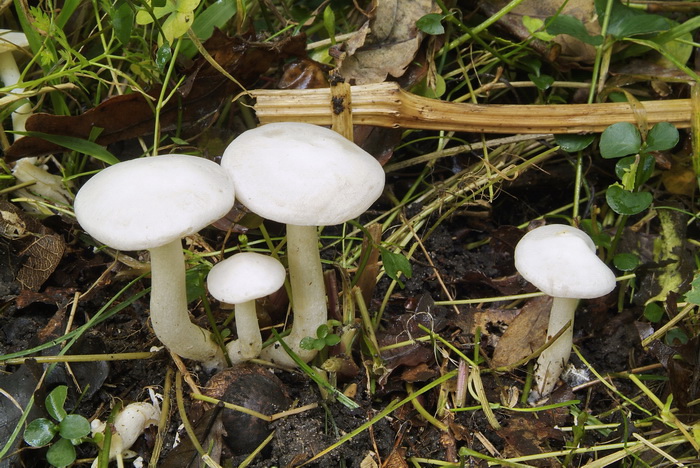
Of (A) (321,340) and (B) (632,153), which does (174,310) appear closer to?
(A) (321,340)

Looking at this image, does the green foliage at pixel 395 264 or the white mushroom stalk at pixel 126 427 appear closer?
the white mushroom stalk at pixel 126 427

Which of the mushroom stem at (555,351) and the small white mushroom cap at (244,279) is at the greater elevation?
the small white mushroom cap at (244,279)

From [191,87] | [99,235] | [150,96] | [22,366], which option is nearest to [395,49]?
[191,87]

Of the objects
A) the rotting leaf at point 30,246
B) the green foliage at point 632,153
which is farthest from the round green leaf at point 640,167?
the rotting leaf at point 30,246

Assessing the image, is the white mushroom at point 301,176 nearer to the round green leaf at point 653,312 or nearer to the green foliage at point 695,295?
the green foliage at point 695,295

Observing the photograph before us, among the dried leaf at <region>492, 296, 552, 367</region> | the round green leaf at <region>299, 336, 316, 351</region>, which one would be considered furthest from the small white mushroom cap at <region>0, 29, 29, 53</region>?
the dried leaf at <region>492, 296, 552, 367</region>
